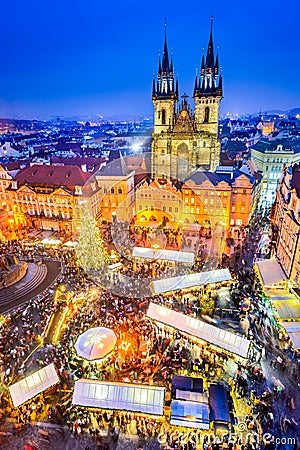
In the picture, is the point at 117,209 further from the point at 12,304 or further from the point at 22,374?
the point at 22,374

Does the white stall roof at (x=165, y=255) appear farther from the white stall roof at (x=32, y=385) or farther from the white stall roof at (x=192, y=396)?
the white stall roof at (x=32, y=385)

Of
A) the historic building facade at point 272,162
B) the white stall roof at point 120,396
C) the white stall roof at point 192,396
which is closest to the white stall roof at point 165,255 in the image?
the white stall roof at point 192,396

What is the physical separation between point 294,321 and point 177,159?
1762 inches

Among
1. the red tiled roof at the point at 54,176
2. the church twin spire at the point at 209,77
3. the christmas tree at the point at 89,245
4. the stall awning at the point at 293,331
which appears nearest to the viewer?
the stall awning at the point at 293,331

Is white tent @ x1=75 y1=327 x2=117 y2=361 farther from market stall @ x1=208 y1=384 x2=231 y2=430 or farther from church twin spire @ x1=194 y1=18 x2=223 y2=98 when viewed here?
church twin spire @ x1=194 y1=18 x2=223 y2=98

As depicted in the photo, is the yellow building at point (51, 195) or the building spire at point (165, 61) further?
the building spire at point (165, 61)

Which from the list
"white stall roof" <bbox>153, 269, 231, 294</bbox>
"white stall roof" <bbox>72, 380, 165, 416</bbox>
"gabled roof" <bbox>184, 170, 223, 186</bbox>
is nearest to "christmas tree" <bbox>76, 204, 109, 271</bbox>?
"white stall roof" <bbox>153, 269, 231, 294</bbox>

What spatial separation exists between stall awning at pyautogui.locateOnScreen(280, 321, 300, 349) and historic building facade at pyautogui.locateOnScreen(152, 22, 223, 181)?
4065 centimetres

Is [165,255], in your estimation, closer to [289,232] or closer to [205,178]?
[289,232]

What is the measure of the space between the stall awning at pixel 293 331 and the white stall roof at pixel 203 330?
3.99 meters

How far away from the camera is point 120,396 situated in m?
18.3

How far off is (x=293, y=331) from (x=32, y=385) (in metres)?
20.5

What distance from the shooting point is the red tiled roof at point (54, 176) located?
162 ft

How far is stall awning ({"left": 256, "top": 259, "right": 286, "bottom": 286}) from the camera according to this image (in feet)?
101
